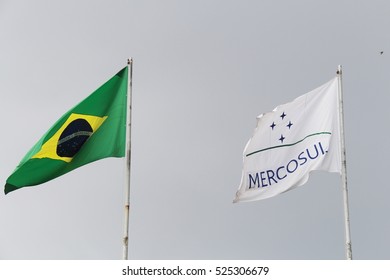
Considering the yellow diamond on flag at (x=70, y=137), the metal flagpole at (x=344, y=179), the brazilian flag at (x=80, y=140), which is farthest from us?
the yellow diamond on flag at (x=70, y=137)

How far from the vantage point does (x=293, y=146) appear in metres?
33.2

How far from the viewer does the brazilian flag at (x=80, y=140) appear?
32.0 m

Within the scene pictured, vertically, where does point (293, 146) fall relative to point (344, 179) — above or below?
above

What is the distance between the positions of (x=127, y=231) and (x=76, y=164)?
3263 mm

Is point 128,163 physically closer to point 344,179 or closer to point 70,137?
point 70,137

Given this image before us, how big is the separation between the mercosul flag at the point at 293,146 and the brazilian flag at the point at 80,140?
17.4 feet

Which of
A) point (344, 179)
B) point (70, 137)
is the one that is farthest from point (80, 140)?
point (344, 179)

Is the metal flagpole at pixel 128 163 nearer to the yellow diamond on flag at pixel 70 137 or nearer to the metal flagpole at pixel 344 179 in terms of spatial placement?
the yellow diamond on flag at pixel 70 137

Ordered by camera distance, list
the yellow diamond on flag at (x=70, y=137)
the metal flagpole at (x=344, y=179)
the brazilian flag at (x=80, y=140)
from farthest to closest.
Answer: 1. the yellow diamond on flag at (x=70, y=137)
2. the brazilian flag at (x=80, y=140)
3. the metal flagpole at (x=344, y=179)

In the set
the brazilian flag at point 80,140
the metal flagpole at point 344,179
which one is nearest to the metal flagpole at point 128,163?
the brazilian flag at point 80,140

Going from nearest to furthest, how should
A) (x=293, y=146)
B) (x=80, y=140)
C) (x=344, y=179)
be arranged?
1. (x=344, y=179)
2. (x=80, y=140)
3. (x=293, y=146)

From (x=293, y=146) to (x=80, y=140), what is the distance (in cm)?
803

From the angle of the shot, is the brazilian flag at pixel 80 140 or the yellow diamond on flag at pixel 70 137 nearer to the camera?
the brazilian flag at pixel 80 140
